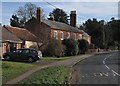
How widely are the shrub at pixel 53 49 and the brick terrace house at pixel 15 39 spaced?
3.82m

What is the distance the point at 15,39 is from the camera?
54938mm

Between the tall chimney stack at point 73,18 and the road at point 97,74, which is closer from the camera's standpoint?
the road at point 97,74

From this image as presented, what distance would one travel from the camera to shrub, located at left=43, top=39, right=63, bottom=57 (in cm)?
5738

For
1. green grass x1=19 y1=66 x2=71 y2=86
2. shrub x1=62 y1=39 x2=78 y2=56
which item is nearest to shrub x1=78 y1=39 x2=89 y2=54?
shrub x1=62 y1=39 x2=78 y2=56

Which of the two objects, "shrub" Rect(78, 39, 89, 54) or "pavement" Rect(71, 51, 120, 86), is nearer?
"pavement" Rect(71, 51, 120, 86)

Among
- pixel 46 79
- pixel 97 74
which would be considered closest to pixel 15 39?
pixel 97 74

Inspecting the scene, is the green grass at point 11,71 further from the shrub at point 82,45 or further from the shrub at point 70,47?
the shrub at point 82,45

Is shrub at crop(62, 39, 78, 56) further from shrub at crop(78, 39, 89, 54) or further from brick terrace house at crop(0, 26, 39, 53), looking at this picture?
shrub at crop(78, 39, 89, 54)

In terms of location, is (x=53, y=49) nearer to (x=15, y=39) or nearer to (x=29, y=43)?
(x=29, y=43)

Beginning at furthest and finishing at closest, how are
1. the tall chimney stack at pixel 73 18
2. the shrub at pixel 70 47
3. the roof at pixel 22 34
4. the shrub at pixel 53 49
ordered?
the tall chimney stack at pixel 73 18 < the shrub at pixel 70 47 < the roof at pixel 22 34 < the shrub at pixel 53 49

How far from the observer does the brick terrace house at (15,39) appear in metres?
50.8

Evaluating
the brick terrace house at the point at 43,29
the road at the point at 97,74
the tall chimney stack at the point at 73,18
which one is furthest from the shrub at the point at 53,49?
the tall chimney stack at the point at 73,18

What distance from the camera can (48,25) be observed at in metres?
71.1

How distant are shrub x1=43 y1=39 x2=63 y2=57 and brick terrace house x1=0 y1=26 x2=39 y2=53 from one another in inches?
150
